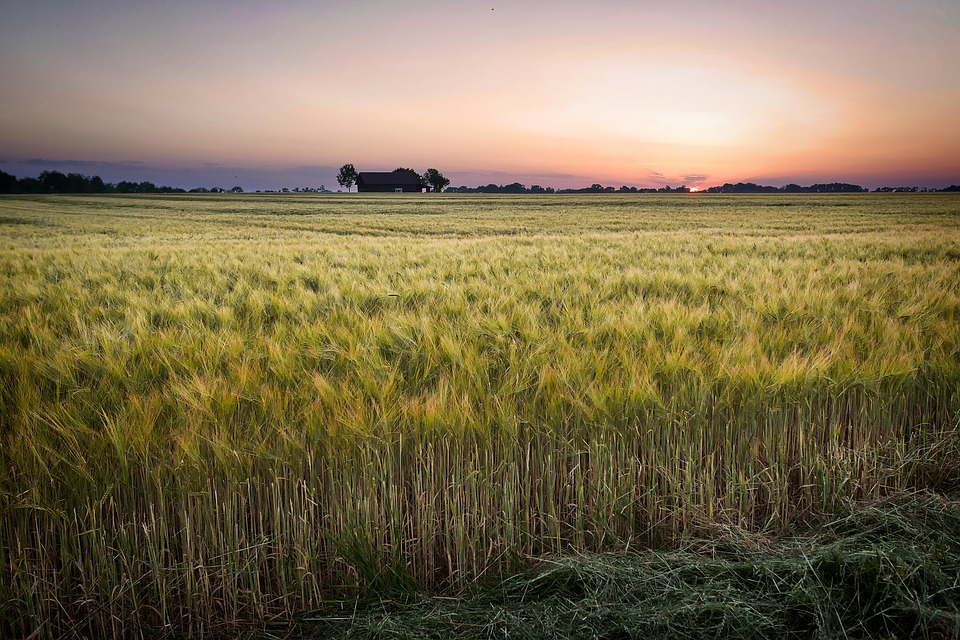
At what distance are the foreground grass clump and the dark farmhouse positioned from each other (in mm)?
110297

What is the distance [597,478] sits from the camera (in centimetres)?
220

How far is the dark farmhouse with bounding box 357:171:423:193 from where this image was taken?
109000 millimetres

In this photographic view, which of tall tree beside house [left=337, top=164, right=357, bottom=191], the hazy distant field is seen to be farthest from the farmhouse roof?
the hazy distant field

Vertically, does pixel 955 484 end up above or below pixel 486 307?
below

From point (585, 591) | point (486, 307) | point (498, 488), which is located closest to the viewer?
point (585, 591)

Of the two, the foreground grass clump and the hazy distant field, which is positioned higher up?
the hazy distant field

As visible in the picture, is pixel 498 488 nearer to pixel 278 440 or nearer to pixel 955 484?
pixel 278 440

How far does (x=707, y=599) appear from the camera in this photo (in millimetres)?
1862

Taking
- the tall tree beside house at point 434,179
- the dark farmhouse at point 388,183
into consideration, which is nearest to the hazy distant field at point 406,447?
the dark farmhouse at point 388,183

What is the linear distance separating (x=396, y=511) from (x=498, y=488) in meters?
0.42

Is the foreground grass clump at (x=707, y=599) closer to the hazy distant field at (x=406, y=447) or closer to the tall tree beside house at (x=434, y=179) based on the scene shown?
the hazy distant field at (x=406, y=447)

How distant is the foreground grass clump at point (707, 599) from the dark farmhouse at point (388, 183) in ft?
362

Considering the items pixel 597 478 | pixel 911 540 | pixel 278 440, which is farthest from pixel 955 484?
pixel 278 440

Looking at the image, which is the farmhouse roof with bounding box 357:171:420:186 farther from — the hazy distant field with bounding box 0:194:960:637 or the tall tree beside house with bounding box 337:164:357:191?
the hazy distant field with bounding box 0:194:960:637
